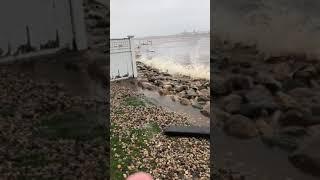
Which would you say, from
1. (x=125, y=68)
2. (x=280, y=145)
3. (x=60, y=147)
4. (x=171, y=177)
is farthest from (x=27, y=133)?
(x=125, y=68)

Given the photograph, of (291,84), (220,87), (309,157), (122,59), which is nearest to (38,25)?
(220,87)

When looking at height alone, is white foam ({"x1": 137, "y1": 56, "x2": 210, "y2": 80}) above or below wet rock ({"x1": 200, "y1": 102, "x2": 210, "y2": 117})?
above

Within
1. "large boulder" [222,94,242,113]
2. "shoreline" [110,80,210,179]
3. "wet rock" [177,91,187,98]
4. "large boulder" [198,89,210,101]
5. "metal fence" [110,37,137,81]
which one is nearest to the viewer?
"large boulder" [222,94,242,113]

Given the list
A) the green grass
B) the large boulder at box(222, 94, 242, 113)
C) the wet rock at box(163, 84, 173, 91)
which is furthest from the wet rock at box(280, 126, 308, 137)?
the wet rock at box(163, 84, 173, 91)

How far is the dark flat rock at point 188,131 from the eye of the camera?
330cm

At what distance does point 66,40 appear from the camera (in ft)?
7.58

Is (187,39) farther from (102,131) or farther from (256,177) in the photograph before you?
(256,177)

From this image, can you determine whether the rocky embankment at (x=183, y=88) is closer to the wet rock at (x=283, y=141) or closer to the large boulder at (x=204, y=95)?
the large boulder at (x=204, y=95)

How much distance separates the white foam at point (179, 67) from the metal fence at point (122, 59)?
0.21m

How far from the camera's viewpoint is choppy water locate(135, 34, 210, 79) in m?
3.32

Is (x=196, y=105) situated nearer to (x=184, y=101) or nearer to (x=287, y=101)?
(x=184, y=101)

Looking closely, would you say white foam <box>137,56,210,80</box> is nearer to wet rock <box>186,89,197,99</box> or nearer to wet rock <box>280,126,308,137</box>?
wet rock <box>186,89,197,99</box>

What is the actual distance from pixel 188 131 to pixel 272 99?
1417 millimetres

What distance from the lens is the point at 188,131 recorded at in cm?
334
